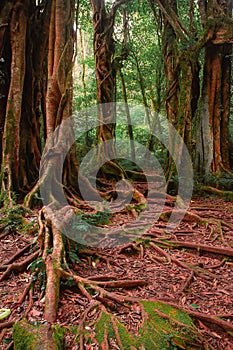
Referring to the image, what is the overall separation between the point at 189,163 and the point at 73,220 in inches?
123

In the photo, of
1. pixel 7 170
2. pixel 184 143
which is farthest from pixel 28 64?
pixel 184 143

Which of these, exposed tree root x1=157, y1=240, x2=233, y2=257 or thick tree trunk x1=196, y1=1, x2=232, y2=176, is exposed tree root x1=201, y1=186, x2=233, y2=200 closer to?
thick tree trunk x1=196, y1=1, x2=232, y2=176

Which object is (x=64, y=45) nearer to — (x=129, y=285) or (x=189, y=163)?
(x=189, y=163)

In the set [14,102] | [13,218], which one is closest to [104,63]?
[14,102]

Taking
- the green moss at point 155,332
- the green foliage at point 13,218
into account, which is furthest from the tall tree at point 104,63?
the green moss at point 155,332

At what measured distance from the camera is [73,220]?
3.56m

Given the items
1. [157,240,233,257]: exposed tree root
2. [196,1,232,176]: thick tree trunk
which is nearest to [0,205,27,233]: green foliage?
[157,240,233,257]: exposed tree root

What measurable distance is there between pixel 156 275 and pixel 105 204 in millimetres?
2120

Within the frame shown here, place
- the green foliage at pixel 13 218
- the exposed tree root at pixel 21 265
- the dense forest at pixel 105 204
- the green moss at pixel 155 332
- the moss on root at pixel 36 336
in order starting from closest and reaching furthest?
the moss on root at pixel 36 336 < the green moss at pixel 155 332 < the dense forest at pixel 105 204 < the exposed tree root at pixel 21 265 < the green foliage at pixel 13 218

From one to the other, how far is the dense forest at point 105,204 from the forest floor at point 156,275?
0.01 m

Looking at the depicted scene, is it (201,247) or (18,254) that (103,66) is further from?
(18,254)

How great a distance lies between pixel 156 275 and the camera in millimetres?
2998

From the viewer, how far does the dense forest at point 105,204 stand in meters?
2.20

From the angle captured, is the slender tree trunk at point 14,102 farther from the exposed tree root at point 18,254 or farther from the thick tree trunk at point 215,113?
the thick tree trunk at point 215,113
